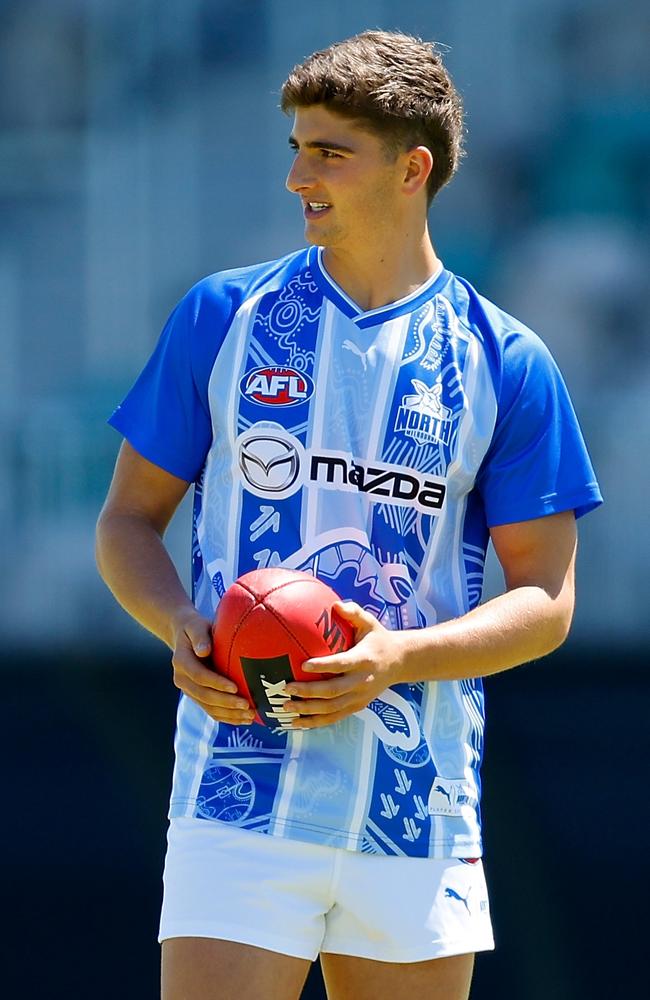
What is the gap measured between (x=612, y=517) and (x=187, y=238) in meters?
1.61

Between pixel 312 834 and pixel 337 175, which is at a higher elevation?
pixel 337 175

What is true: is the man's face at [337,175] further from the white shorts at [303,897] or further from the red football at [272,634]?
the white shorts at [303,897]

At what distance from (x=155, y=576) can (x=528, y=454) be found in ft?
1.97

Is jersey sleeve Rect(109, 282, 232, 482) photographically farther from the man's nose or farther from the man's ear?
the man's ear

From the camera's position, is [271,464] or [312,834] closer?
[312,834]

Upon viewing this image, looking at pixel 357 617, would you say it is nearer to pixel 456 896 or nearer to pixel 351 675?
pixel 351 675

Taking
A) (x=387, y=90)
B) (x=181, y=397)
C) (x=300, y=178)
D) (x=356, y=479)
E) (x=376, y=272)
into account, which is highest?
(x=387, y=90)

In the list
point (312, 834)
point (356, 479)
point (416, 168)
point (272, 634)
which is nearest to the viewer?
point (272, 634)

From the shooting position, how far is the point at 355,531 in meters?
2.46

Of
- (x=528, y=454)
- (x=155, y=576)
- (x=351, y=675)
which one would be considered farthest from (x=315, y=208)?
(x=351, y=675)

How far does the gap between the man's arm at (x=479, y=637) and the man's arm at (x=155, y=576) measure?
13 cm

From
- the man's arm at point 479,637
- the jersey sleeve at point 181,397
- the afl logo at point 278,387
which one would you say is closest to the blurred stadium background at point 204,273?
the man's arm at point 479,637

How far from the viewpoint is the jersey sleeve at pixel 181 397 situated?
2567mm

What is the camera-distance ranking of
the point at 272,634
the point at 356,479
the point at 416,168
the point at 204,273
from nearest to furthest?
the point at 272,634
the point at 356,479
the point at 416,168
the point at 204,273
